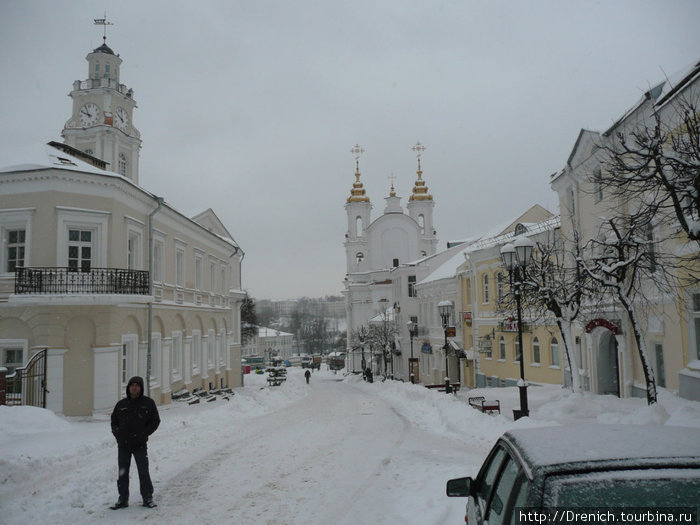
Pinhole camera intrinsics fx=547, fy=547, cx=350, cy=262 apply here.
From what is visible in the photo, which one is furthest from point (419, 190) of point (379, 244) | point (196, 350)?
point (196, 350)

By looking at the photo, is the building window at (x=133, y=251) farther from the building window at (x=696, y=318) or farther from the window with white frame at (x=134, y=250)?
the building window at (x=696, y=318)

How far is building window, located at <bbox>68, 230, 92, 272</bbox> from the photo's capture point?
669 inches

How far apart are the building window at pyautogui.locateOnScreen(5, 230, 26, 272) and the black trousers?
12159mm

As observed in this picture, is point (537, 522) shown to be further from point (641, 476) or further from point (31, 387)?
point (31, 387)

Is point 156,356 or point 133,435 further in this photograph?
point 156,356

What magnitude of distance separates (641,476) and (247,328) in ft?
245

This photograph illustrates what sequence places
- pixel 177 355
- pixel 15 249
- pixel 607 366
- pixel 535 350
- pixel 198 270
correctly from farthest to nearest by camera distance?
1. pixel 198 270
2. pixel 535 350
3. pixel 177 355
4. pixel 607 366
5. pixel 15 249

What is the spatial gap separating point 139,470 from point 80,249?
11938mm

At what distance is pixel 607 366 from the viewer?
19.0 metres

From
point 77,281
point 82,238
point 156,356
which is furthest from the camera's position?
point 156,356

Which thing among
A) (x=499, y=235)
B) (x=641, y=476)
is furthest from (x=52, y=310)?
(x=499, y=235)

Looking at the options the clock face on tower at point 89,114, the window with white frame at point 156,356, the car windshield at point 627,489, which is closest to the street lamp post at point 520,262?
the car windshield at point 627,489

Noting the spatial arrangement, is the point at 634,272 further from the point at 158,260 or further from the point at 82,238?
the point at 158,260

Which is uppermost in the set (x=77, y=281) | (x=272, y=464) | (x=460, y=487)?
(x=77, y=281)
